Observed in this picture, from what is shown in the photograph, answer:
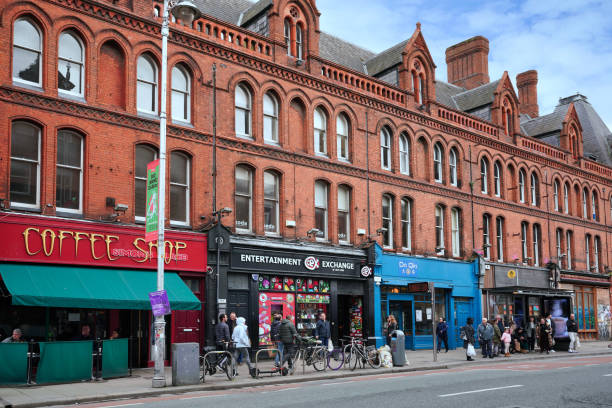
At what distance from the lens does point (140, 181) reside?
20.9 meters

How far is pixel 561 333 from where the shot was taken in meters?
30.7

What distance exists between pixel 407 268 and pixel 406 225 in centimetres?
215

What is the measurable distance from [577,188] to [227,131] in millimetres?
28639

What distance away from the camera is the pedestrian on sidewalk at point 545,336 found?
28578 millimetres

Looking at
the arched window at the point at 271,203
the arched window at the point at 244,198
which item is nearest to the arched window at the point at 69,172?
the arched window at the point at 244,198

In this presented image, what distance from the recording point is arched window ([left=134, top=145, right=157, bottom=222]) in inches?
816

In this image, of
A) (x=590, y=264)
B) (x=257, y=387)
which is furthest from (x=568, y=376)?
(x=590, y=264)

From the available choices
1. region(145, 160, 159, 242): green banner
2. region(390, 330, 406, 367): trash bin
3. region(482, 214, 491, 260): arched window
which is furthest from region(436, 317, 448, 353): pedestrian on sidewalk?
region(145, 160, 159, 242): green banner

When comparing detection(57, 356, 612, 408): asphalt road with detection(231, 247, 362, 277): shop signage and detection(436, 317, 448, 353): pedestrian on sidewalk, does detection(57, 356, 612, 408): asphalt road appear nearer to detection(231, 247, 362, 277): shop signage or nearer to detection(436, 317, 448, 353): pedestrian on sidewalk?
detection(231, 247, 362, 277): shop signage

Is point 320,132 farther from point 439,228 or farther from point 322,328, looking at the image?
point 439,228

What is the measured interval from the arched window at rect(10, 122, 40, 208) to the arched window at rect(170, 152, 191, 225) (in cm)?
448

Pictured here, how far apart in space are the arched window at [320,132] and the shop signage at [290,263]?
14.8ft

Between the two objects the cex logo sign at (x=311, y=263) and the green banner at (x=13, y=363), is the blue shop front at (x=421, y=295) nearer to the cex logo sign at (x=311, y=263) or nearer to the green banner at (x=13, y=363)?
the cex logo sign at (x=311, y=263)

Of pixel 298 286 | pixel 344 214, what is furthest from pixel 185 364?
pixel 344 214
